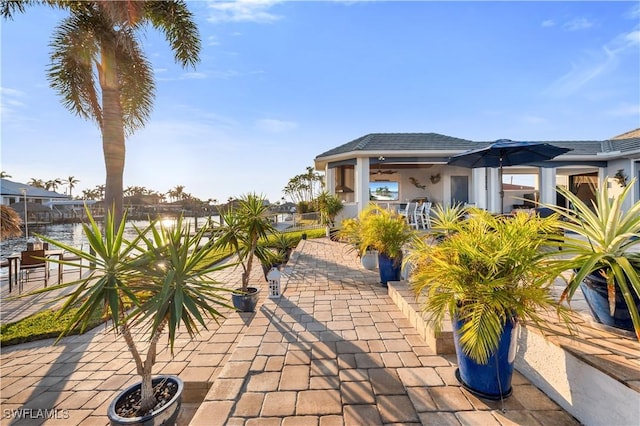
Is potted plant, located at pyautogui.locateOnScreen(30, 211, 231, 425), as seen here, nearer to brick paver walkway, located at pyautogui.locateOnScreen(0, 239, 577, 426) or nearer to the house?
brick paver walkway, located at pyautogui.locateOnScreen(0, 239, 577, 426)

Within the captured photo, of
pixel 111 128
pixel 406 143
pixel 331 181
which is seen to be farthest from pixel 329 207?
pixel 111 128

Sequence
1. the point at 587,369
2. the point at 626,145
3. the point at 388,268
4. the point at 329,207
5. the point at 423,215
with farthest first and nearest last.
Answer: the point at 329,207
the point at 626,145
the point at 423,215
the point at 388,268
the point at 587,369

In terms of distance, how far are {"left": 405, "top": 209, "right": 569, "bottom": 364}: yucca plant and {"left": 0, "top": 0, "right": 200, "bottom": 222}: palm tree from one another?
Answer: 7621 mm

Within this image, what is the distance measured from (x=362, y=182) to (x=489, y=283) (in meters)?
10.3

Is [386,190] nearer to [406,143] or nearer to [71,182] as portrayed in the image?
[406,143]

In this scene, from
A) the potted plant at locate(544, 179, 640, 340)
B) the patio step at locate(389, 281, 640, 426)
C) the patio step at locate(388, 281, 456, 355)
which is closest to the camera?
the patio step at locate(389, 281, 640, 426)

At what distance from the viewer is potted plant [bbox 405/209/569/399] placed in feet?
5.77

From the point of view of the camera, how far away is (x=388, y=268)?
4.76 m

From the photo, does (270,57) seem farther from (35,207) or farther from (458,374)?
(35,207)

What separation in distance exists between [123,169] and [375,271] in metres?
7.33

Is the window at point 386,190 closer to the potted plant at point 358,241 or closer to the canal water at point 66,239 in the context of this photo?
the canal water at point 66,239

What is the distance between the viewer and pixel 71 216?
37.0 metres

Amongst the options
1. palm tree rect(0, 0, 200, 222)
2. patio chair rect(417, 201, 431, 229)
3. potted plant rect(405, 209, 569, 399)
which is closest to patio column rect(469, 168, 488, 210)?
patio chair rect(417, 201, 431, 229)

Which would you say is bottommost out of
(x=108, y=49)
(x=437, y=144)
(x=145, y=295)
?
(x=145, y=295)
